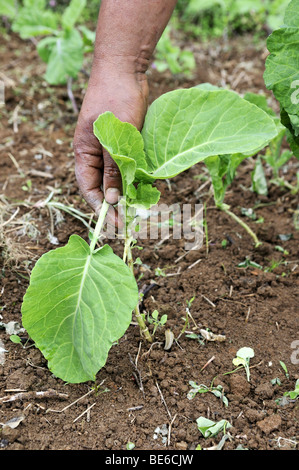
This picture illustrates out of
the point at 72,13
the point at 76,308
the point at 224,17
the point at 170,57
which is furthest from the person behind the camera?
the point at 224,17

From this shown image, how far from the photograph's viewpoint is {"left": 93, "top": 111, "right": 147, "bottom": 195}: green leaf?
4.96 feet

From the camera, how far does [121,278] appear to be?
1.53 m

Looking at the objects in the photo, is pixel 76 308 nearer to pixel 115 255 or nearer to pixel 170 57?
pixel 115 255

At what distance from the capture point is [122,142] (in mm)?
1612

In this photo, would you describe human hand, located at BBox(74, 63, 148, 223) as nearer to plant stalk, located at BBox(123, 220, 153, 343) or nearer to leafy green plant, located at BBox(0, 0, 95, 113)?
plant stalk, located at BBox(123, 220, 153, 343)

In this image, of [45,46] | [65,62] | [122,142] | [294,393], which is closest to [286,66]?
[122,142]

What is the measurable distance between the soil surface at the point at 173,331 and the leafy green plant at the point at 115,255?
197 millimetres

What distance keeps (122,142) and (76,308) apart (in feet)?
1.90

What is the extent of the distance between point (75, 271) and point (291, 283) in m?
1.04

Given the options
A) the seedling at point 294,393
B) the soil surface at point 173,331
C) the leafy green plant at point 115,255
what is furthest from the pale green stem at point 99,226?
the seedling at point 294,393

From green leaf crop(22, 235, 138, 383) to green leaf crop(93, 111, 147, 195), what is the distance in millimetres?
300

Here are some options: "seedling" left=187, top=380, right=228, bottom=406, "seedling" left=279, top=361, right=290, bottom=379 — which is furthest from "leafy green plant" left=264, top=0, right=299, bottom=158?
"seedling" left=187, top=380, right=228, bottom=406

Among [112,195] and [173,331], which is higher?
[112,195]
